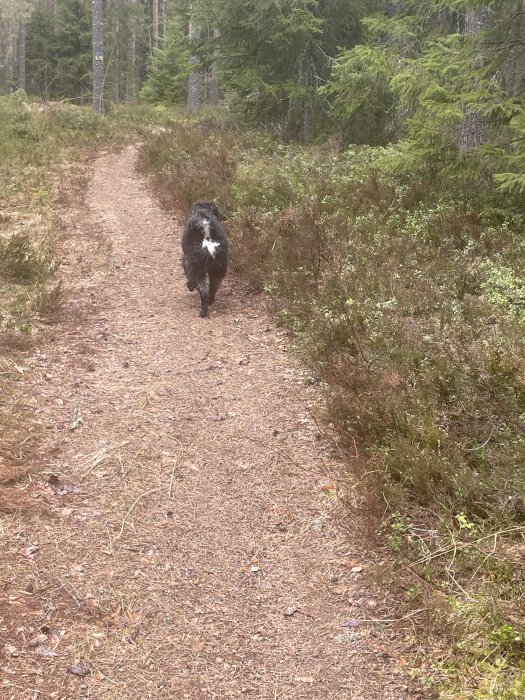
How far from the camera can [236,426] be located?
5664mm

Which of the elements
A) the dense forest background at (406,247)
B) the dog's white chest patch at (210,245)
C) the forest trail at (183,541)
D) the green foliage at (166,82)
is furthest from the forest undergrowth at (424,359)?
the green foliage at (166,82)

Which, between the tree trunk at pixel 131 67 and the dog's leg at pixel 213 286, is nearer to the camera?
the dog's leg at pixel 213 286

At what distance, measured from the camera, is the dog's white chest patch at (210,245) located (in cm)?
A: 811

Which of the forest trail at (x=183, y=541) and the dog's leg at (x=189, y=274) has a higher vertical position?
the dog's leg at (x=189, y=274)

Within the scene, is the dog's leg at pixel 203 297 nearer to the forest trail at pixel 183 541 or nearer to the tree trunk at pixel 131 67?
the forest trail at pixel 183 541

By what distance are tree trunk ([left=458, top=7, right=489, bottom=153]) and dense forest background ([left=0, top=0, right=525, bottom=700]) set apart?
4cm

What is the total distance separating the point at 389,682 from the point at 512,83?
28.4 ft

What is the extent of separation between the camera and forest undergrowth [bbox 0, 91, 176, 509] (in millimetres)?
5275

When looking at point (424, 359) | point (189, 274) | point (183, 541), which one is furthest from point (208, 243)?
point (183, 541)

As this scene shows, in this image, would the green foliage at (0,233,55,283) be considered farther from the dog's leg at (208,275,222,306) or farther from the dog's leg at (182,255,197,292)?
the dog's leg at (208,275,222,306)

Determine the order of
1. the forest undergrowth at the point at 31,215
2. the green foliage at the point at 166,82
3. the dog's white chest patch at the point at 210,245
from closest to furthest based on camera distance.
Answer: the forest undergrowth at the point at 31,215 < the dog's white chest patch at the point at 210,245 < the green foliage at the point at 166,82

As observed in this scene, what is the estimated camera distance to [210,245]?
815cm

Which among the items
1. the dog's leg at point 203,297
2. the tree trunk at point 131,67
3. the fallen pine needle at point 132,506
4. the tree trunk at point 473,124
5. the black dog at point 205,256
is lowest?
the fallen pine needle at point 132,506

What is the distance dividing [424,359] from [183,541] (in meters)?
2.86
